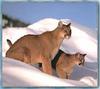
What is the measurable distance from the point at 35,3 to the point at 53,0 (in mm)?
128

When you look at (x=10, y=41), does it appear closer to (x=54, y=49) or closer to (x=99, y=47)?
(x=54, y=49)

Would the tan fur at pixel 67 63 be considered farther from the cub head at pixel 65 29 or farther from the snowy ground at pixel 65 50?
the cub head at pixel 65 29

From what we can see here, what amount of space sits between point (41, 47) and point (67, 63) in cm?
21

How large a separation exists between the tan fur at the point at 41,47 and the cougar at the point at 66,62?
0.05 m

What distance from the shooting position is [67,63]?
97.7 inches

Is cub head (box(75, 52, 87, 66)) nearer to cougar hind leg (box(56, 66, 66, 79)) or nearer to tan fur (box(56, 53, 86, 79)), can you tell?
tan fur (box(56, 53, 86, 79))

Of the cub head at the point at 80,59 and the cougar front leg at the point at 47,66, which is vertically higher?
the cub head at the point at 80,59

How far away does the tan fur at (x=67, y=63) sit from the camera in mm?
2455

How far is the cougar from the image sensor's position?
2.46 m

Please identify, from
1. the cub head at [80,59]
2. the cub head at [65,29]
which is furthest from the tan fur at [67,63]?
the cub head at [65,29]

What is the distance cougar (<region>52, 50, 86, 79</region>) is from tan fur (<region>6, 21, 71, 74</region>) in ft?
0.18

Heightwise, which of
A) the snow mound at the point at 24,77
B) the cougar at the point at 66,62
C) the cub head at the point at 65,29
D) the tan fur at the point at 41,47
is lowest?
the snow mound at the point at 24,77

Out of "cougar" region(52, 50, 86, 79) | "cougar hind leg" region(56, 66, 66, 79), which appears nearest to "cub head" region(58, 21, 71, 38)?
Result: "cougar" region(52, 50, 86, 79)

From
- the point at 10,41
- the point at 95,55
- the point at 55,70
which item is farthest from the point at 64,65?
the point at 10,41
